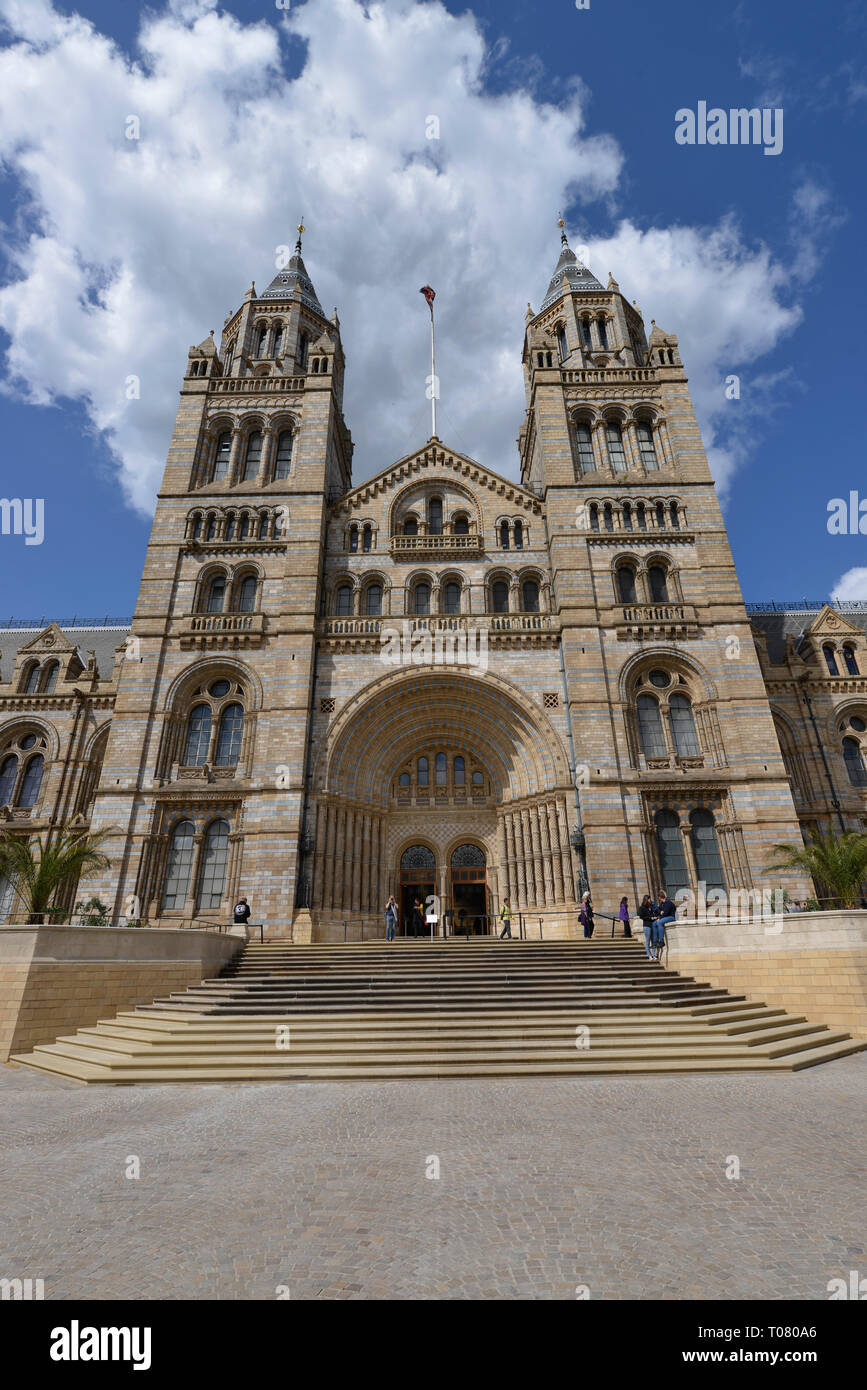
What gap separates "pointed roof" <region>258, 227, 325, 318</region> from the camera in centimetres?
3191

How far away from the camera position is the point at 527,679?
900 inches

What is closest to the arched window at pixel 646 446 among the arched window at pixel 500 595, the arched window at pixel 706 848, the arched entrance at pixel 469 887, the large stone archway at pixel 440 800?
the arched window at pixel 500 595

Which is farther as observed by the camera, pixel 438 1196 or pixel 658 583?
pixel 658 583

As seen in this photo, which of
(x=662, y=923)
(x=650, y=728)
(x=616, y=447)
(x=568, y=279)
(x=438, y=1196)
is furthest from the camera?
(x=568, y=279)

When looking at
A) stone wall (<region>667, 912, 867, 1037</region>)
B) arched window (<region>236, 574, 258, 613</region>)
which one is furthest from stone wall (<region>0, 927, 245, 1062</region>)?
arched window (<region>236, 574, 258, 613</region>)

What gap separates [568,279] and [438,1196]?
126ft

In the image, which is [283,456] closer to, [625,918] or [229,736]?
[229,736]

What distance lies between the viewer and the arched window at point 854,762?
26.5 m

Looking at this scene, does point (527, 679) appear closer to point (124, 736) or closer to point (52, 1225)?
point (124, 736)

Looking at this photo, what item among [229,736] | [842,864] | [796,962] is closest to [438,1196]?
[796,962]

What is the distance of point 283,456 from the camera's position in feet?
90.8

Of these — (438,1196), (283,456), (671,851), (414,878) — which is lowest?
(438,1196)

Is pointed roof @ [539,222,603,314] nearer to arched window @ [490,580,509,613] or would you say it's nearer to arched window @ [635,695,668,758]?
arched window @ [490,580,509,613]
